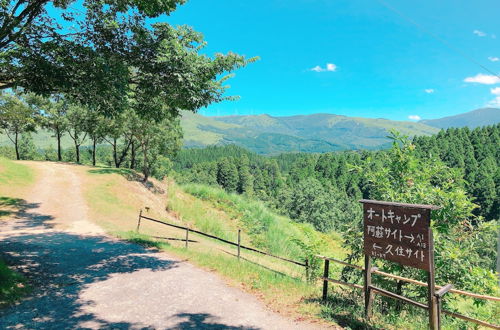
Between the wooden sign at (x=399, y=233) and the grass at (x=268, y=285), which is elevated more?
the wooden sign at (x=399, y=233)

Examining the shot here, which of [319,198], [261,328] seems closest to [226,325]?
[261,328]

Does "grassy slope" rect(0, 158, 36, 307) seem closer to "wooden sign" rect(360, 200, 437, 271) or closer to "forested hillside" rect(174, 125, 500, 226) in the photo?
"wooden sign" rect(360, 200, 437, 271)

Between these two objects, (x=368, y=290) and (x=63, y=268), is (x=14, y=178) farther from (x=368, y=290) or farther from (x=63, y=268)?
(x=368, y=290)

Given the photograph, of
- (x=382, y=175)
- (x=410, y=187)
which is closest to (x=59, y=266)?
(x=382, y=175)

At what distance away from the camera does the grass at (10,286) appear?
6848 millimetres

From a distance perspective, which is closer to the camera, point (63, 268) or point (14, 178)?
point (63, 268)

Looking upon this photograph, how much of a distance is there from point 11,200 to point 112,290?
14453 millimetres

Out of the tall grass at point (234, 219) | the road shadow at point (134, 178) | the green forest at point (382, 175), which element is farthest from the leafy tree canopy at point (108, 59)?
the road shadow at point (134, 178)

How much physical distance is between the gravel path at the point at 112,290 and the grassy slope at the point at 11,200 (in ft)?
1.11

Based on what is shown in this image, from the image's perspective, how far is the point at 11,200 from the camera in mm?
17797

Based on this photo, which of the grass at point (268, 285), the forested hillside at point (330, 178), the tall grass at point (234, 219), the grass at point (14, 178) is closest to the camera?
the grass at point (268, 285)

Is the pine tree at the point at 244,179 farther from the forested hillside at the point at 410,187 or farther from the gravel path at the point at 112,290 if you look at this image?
the gravel path at the point at 112,290

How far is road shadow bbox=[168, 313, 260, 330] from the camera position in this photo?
6129 millimetres

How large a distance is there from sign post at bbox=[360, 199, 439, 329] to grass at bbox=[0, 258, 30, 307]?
7.94m
